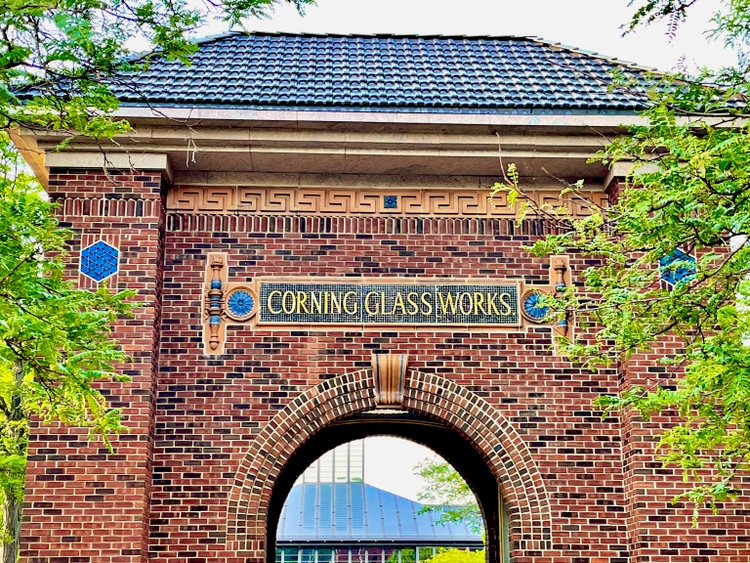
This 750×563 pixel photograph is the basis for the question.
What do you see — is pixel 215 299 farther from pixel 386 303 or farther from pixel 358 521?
pixel 358 521

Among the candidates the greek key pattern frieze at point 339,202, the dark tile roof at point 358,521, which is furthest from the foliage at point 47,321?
the dark tile roof at point 358,521

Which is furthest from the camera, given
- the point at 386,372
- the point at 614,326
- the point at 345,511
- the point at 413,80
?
the point at 345,511

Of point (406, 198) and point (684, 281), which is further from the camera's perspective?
point (406, 198)

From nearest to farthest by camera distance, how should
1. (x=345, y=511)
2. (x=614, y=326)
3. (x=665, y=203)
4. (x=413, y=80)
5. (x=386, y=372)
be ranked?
(x=665, y=203)
(x=614, y=326)
(x=386, y=372)
(x=413, y=80)
(x=345, y=511)

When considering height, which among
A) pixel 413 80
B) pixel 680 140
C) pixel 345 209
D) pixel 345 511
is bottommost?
pixel 345 511

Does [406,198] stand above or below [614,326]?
above

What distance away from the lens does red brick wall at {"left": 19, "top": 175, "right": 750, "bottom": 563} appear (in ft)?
34.5

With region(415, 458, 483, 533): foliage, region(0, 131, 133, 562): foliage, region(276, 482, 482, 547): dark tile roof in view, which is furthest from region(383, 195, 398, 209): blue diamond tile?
region(276, 482, 482, 547): dark tile roof

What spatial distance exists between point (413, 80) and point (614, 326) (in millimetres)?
4885

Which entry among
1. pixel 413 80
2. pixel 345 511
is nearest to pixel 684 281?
pixel 413 80

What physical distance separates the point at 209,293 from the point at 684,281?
553cm

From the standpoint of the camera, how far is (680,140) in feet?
25.4

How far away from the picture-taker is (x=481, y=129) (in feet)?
37.2

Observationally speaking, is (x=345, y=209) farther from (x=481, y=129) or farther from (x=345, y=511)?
(x=345, y=511)
